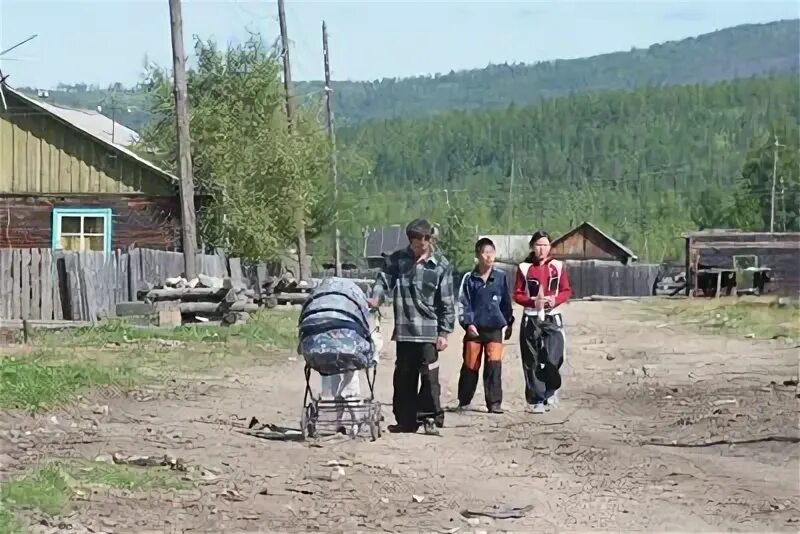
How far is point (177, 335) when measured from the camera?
21.4 m

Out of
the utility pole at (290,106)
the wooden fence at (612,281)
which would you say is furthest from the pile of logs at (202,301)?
the wooden fence at (612,281)

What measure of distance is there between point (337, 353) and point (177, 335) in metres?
10.7

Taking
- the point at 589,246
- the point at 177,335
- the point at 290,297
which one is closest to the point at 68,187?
the point at 290,297

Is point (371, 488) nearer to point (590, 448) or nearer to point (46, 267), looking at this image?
point (590, 448)

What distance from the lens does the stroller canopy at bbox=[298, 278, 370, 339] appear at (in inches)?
444

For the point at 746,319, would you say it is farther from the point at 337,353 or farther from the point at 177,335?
the point at 337,353

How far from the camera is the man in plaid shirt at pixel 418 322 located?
11.8 meters

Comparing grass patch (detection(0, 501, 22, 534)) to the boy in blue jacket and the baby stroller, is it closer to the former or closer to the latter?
the baby stroller

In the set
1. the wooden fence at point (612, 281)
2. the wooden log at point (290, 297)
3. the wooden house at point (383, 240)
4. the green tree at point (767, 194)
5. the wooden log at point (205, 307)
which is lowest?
the wooden fence at point (612, 281)

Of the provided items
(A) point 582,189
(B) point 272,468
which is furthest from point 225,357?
(A) point 582,189

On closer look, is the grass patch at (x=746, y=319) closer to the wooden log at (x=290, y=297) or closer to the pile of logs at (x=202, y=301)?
the wooden log at (x=290, y=297)

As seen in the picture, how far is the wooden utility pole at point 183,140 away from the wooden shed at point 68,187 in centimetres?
471

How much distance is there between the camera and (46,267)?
2394 cm

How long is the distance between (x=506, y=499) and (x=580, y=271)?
228 ft
